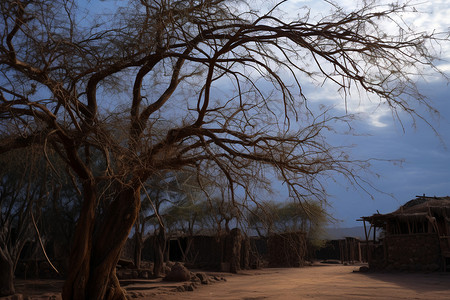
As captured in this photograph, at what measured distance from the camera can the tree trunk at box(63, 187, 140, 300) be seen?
7.83m

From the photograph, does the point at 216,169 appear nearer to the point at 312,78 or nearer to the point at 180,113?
the point at 180,113

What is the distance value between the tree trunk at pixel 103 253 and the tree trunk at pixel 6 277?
7228 mm

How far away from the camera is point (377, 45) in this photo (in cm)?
632

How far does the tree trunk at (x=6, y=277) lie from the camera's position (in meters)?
13.9

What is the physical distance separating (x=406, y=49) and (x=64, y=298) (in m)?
6.95

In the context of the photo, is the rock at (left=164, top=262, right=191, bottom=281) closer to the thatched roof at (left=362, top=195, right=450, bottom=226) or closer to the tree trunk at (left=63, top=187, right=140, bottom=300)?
the tree trunk at (left=63, top=187, right=140, bottom=300)

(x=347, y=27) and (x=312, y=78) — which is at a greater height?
(x=347, y=27)

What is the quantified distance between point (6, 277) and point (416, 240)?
55.8 ft

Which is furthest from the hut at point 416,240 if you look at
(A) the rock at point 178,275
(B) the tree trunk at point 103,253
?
(B) the tree trunk at point 103,253

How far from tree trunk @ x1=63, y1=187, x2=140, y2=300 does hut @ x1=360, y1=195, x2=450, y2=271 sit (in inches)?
615

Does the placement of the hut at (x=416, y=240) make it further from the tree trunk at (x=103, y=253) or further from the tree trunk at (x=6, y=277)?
the tree trunk at (x=6, y=277)

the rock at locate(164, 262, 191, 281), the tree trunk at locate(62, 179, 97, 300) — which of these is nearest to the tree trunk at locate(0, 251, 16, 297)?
the rock at locate(164, 262, 191, 281)

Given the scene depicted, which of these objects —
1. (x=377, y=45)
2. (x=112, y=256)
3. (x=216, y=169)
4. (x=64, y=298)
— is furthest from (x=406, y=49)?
(x=64, y=298)

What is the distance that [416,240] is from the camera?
20.4m
